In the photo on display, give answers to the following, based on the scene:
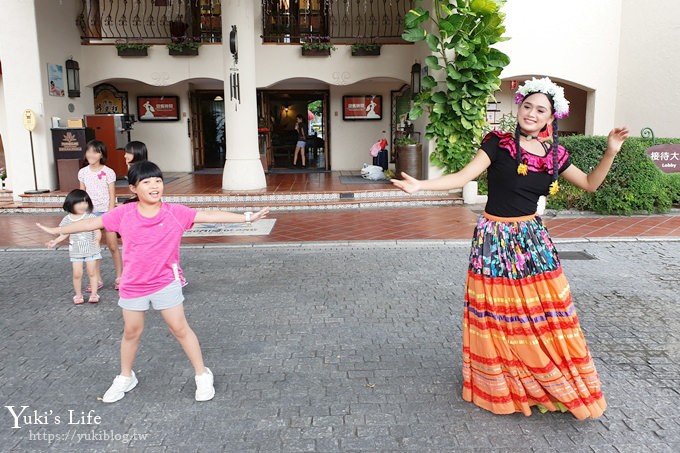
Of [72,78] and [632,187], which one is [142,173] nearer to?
[632,187]

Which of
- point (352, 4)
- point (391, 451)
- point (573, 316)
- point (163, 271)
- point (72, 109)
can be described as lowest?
point (391, 451)

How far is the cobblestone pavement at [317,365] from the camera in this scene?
3.01 meters

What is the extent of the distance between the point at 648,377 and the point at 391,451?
6.48 ft

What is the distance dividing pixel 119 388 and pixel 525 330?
2.49 m

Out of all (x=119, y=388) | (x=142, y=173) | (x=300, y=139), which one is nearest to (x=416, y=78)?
(x=300, y=139)

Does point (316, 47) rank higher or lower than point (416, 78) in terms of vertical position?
higher

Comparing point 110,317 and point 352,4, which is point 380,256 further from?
point 352,4

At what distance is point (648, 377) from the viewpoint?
3.68m

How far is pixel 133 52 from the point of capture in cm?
1346

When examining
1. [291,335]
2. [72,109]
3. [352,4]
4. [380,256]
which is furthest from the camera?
[352,4]

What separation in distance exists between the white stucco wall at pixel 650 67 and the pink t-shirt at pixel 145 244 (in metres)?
11.2

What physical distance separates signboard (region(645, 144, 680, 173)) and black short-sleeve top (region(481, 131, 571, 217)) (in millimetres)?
8485

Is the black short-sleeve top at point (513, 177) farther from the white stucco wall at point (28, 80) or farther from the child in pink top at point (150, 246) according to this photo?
the white stucco wall at point (28, 80)

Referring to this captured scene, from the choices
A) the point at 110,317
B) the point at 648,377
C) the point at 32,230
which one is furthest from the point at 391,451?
the point at 32,230
